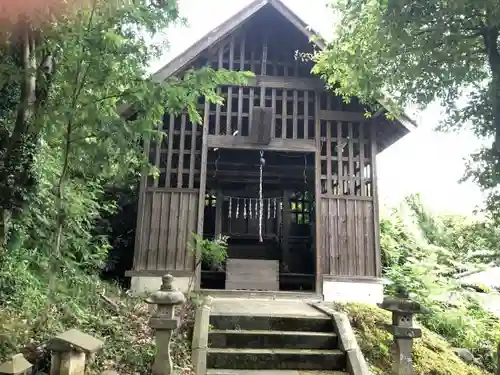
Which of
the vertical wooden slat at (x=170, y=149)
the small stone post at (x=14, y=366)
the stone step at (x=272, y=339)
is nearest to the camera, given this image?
the small stone post at (x=14, y=366)

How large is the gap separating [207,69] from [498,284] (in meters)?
9.98

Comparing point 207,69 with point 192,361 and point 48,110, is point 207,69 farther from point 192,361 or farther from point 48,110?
point 192,361

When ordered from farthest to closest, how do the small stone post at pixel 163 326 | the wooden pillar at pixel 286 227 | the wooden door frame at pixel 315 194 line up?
1. the wooden pillar at pixel 286 227
2. the wooden door frame at pixel 315 194
3. the small stone post at pixel 163 326

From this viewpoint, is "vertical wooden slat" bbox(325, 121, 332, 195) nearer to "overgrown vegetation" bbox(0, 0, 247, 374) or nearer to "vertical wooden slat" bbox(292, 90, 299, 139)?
"vertical wooden slat" bbox(292, 90, 299, 139)

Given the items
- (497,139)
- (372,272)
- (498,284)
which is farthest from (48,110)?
(498,284)

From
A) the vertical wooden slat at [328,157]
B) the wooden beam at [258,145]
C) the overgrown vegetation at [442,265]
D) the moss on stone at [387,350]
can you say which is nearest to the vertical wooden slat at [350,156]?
the vertical wooden slat at [328,157]

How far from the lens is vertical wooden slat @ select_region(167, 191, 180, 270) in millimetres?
8938

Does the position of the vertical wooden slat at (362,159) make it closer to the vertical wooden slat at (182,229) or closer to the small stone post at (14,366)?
the vertical wooden slat at (182,229)

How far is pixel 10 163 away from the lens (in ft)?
14.1

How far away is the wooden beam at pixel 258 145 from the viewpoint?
945 centimetres

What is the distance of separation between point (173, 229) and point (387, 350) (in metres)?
4.77

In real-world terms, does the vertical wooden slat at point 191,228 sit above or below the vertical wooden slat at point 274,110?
below

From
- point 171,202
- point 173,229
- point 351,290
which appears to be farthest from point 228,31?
point 351,290

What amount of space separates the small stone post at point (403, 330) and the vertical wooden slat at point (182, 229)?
181 inches
